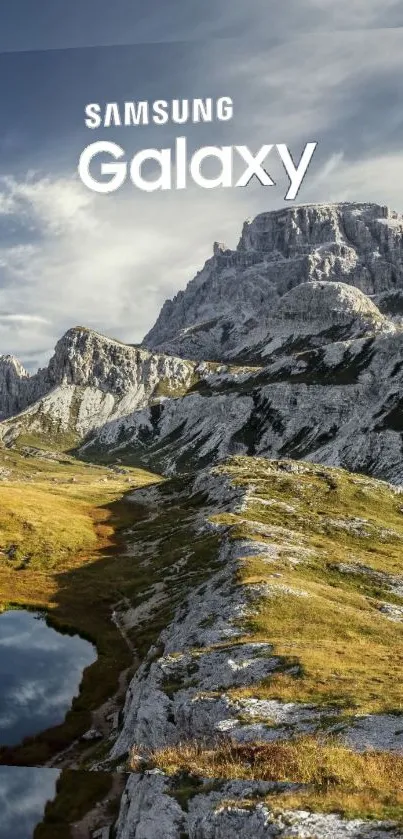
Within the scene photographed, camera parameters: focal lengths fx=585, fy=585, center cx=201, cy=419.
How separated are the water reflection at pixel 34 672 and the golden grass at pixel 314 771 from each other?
79.3ft

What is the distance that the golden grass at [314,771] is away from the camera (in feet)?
36.2

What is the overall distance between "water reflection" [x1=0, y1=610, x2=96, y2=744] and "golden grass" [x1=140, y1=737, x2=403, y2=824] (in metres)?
24.2

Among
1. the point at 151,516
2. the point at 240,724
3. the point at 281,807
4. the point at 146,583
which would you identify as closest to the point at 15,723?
the point at 240,724

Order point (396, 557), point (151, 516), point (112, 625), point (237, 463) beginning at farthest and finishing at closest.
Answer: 1. point (237, 463)
2. point (151, 516)
3. point (396, 557)
4. point (112, 625)

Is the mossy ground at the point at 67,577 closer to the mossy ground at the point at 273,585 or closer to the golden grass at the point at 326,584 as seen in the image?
the mossy ground at the point at 273,585

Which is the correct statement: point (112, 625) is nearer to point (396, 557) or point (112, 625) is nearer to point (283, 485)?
point (396, 557)

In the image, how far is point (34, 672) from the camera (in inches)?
1873

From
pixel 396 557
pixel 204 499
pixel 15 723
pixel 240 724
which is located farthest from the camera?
pixel 204 499

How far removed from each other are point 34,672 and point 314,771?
40451 millimetres

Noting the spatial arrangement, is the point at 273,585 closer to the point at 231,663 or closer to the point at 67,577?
the point at 231,663

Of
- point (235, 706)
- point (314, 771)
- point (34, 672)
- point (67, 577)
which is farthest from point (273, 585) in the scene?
point (67, 577)

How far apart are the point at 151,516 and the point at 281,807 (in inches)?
4658

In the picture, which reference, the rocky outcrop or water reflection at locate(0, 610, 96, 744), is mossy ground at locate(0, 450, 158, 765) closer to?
water reflection at locate(0, 610, 96, 744)

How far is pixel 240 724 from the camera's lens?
21.0 meters
